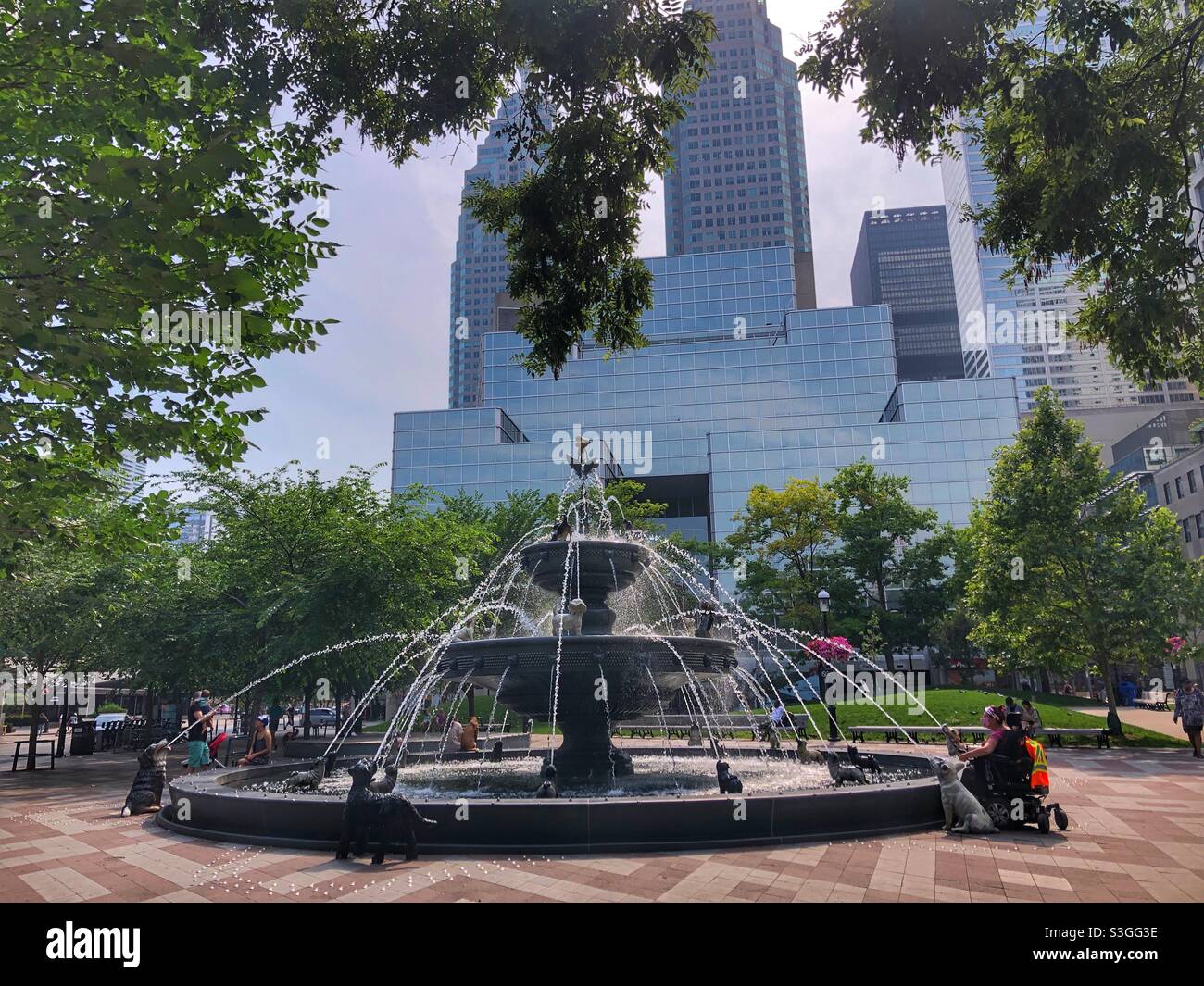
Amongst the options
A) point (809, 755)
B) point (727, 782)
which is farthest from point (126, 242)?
point (809, 755)

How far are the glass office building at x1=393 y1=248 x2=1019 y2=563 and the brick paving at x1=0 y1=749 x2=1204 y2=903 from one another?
5185cm

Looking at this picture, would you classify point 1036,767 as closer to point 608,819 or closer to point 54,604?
point 608,819

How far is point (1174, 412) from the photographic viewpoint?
75.0m

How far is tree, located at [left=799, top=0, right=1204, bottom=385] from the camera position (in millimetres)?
6691

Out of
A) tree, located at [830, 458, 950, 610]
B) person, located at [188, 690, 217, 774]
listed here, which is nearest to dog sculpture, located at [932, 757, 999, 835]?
person, located at [188, 690, 217, 774]

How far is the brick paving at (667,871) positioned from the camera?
6.41 meters

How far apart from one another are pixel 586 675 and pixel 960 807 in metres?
4.83

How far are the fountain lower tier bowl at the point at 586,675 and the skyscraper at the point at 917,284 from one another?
18323cm

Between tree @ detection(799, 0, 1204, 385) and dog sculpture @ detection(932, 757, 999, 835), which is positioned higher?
tree @ detection(799, 0, 1204, 385)

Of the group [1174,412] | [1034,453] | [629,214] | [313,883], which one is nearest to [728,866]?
[313,883]

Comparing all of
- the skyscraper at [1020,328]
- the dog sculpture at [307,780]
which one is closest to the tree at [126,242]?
the dog sculpture at [307,780]

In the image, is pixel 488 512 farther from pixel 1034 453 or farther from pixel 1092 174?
pixel 1092 174

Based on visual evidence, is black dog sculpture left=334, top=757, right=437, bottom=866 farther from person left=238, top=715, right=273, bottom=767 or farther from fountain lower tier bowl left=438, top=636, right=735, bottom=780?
person left=238, top=715, right=273, bottom=767

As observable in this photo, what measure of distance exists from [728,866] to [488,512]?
3487 cm
